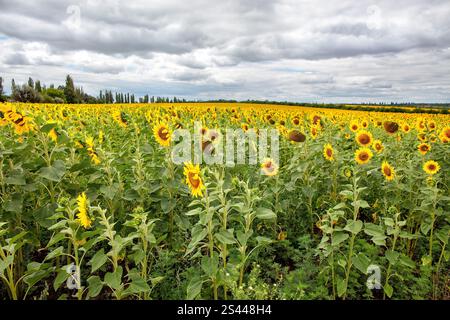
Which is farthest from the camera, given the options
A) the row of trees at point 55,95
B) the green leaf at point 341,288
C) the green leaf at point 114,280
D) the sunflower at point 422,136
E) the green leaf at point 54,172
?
the row of trees at point 55,95

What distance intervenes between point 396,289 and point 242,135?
326 cm

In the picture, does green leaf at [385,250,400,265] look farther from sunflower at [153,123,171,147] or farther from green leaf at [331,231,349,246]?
sunflower at [153,123,171,147]

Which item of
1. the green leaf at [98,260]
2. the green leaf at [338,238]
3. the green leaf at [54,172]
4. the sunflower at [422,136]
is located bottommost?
the green leaf at [98,260]

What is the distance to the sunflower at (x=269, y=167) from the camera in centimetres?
404

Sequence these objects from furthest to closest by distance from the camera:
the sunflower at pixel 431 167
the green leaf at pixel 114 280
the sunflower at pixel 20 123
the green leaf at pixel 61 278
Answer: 1. the sunflower at pixel 431 167
2. the sunflower at pixel 20 123
3. the green leaf at pixel 61 278
4. the green leaf at pixel 114 280

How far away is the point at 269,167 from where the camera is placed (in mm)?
4113

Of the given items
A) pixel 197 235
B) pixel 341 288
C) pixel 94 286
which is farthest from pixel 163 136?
pixel 341 288

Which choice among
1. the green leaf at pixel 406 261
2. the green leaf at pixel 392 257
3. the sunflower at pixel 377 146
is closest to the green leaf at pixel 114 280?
the green leaf at pixel 392 257

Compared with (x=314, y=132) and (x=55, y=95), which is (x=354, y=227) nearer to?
(x=314, y=132)

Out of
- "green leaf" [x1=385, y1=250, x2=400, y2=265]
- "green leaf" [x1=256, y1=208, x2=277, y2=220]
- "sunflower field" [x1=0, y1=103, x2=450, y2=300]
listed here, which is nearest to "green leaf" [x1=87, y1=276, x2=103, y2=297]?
"sunflower field" [x1=0, y1=103, x2=450, y2=300]

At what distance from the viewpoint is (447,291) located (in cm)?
362

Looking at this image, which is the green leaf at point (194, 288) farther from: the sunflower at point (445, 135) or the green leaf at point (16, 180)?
the sunflower at point (445, 135)
